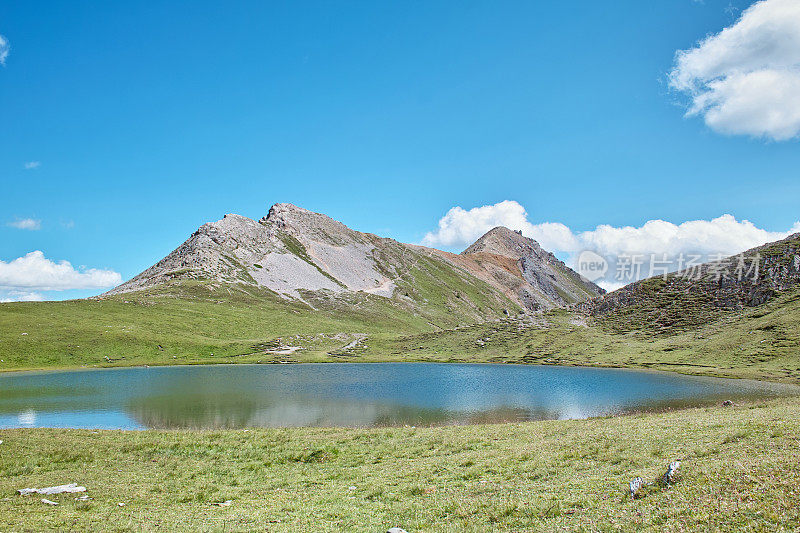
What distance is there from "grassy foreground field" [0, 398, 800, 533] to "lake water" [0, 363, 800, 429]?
15910mm

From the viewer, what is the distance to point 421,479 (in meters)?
20.2

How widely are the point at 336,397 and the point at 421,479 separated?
43.6 m

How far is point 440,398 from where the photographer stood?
5994 cm

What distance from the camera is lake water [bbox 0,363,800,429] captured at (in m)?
47.0

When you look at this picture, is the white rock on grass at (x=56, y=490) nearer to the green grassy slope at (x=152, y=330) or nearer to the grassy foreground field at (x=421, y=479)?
the grassy foreground field at (x=421, y=479)

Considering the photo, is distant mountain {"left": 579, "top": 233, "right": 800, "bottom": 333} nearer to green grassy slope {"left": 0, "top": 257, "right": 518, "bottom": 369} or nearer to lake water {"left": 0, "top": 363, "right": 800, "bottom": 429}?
lake water {"left": 0, "top": 363, "right": 800, "bottom": 429}

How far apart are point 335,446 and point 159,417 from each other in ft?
95.3

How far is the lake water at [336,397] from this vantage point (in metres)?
47.0

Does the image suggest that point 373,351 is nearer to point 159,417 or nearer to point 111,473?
point 159,417

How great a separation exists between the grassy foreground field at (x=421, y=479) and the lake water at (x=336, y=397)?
1591 cm

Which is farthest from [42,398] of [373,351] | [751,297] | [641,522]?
[751,297]

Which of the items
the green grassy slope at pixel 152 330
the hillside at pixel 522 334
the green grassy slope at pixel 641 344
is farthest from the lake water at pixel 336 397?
the green grassy slope at pixel 152 330

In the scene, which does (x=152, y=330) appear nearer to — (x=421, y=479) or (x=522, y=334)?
(x=522, y=334)

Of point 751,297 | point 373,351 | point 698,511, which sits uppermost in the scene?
point 751,297
